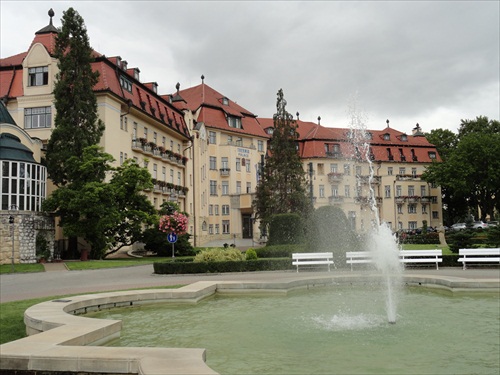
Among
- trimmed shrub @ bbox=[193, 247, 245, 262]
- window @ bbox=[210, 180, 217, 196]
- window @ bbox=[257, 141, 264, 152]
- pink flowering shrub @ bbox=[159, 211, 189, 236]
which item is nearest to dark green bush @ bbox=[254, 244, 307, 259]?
trimmed shrub @ bbox=[193, 247, 245, 262]

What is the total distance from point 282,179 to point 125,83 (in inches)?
663

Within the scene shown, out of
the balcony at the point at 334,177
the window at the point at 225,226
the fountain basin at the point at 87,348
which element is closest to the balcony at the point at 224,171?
the window at the point at 225,226

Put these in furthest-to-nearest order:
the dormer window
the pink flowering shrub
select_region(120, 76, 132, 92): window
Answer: the dormer window < select_region(120, 76, 132, 92): window < the pink flowering shrub

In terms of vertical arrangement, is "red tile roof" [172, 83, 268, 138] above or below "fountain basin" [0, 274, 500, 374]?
above

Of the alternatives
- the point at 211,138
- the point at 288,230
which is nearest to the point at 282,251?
the point at 288,230

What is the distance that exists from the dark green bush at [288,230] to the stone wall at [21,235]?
52.8ft

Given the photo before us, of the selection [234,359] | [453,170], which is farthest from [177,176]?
[234,359]

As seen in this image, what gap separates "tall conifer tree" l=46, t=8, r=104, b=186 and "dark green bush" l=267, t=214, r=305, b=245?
15.2 metres

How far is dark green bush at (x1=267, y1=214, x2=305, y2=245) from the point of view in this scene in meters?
31.1

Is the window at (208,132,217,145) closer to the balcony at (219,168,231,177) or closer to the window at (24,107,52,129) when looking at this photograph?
the balcony at (219,168,231,177)

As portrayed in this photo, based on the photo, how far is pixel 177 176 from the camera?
5556 centimetres

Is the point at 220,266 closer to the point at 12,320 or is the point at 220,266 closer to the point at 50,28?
the point at 12,320

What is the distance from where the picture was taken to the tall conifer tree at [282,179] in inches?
1790

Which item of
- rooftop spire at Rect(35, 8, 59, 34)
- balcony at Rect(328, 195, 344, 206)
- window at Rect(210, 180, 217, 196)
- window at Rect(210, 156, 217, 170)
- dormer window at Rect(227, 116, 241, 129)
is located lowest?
balcony at Rect(328, 195, 344, 206)
